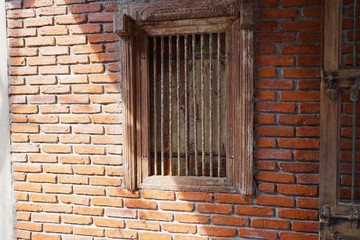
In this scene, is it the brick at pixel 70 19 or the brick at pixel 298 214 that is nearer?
the brick at pixel 298 214

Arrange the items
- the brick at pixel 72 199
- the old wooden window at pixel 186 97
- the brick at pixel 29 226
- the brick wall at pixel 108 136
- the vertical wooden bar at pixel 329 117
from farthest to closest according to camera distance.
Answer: the brick at pixel 29 226 < the brick at pixel 72 199 < the old wooden window at pixel 186 97 < the brick wall at pixel 108 136 < the vertical wooden bar at pixel 329 117

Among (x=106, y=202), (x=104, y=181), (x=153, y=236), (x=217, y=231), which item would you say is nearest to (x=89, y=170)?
(x=104, y=181)

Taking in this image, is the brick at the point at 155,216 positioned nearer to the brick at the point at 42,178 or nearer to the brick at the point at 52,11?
the brick at the point at 42,178

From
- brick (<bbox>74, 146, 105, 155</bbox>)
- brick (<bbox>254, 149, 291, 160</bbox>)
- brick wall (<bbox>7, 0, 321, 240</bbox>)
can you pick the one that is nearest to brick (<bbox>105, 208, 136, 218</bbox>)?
brick wall (<bbox>7, 0, 321, 240</bbox>)

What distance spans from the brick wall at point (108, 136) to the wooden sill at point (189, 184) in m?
0.05

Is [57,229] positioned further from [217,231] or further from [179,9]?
[179,9]

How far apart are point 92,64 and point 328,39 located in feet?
5.32

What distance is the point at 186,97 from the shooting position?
8.23 ft

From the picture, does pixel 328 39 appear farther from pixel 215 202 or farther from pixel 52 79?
pixel 52 79

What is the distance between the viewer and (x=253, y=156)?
91.4 inches

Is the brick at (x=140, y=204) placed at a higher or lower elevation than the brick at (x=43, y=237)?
higher

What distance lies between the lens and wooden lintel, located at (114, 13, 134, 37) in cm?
241

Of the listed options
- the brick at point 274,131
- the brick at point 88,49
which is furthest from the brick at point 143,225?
the brick at point 88,49

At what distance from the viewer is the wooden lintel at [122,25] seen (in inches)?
94.8
